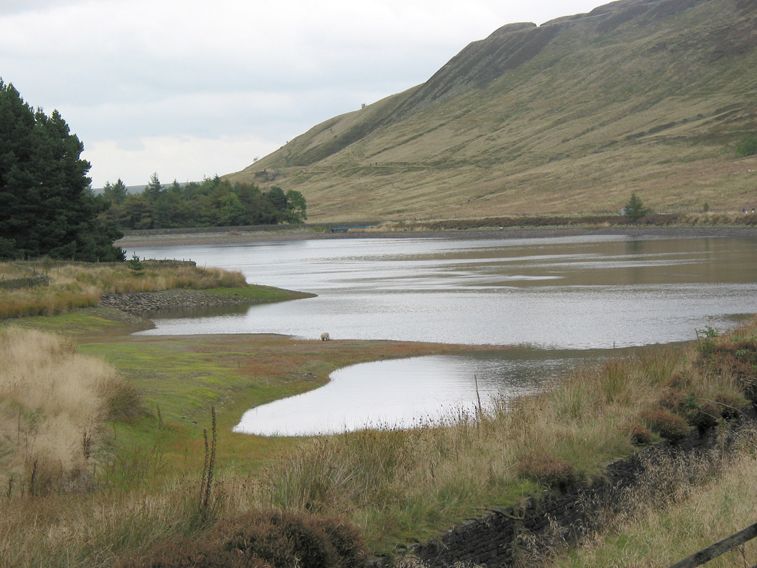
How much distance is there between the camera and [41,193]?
234 feet

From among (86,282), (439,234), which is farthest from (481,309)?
(439,234)

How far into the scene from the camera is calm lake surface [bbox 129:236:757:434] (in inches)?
1202

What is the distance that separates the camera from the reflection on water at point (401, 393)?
24781mm

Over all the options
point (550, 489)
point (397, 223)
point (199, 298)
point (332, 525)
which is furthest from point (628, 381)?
point (397, 223)

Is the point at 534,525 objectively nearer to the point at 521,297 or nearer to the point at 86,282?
the point at 521,297

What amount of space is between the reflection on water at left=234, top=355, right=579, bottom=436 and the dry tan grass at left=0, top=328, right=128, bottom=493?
13.7 ft

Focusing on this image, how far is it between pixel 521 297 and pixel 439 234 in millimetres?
112067

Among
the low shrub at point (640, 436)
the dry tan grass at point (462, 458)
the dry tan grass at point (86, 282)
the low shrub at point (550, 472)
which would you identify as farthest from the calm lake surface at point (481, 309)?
the dry tan grass at point (86, 282)

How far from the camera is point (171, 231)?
623 ft

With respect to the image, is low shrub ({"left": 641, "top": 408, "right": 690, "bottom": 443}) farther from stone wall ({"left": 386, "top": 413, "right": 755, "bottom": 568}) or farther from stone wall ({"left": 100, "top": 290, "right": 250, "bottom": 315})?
stone wall ({"left": 100, "top": 290, "right": 250, "bottom": 315})

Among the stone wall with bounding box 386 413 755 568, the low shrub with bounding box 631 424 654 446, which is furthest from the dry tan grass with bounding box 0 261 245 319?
the stone wall with bounding box 386 413 755 568

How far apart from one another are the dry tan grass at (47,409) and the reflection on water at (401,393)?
13.7 ft

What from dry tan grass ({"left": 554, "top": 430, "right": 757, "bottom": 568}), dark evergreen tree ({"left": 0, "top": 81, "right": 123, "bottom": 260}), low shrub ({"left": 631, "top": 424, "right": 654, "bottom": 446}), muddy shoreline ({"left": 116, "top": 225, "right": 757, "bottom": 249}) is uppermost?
dark evergreen tree ({"left": 0, "top": 81, "right": 123, "bottom": 260})

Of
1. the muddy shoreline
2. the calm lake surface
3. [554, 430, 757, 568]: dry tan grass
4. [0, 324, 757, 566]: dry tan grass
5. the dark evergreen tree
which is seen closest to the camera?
[0, 324, 757, 566]: dry tan grass
